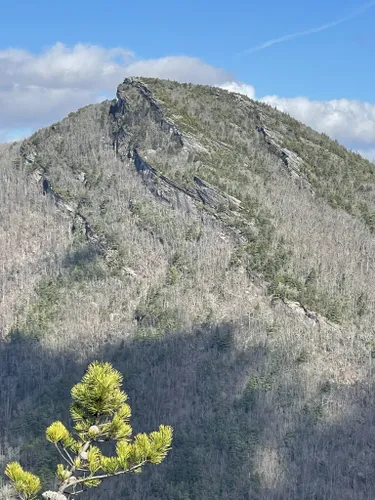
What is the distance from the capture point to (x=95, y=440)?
1470cm

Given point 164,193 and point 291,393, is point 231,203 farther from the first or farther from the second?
point 291,393

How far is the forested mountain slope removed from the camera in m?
90.6

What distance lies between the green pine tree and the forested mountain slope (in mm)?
71229

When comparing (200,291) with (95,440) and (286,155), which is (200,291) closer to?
(286,155)

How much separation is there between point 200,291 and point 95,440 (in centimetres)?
9910

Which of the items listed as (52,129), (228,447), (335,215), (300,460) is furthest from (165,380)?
(52,129)

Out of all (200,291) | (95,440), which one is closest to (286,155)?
(200,291)

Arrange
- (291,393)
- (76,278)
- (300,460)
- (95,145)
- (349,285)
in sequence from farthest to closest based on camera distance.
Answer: (95,145), (76,278), (349,285), (291,393), (300,460)

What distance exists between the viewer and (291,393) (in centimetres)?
9556

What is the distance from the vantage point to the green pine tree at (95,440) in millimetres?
14258

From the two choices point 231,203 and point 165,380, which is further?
point 231,203

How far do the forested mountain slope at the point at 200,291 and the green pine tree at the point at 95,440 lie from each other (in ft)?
234

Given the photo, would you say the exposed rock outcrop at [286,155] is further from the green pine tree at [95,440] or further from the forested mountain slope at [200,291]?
the green pine tree at [95,440]

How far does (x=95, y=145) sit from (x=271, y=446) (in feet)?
303
